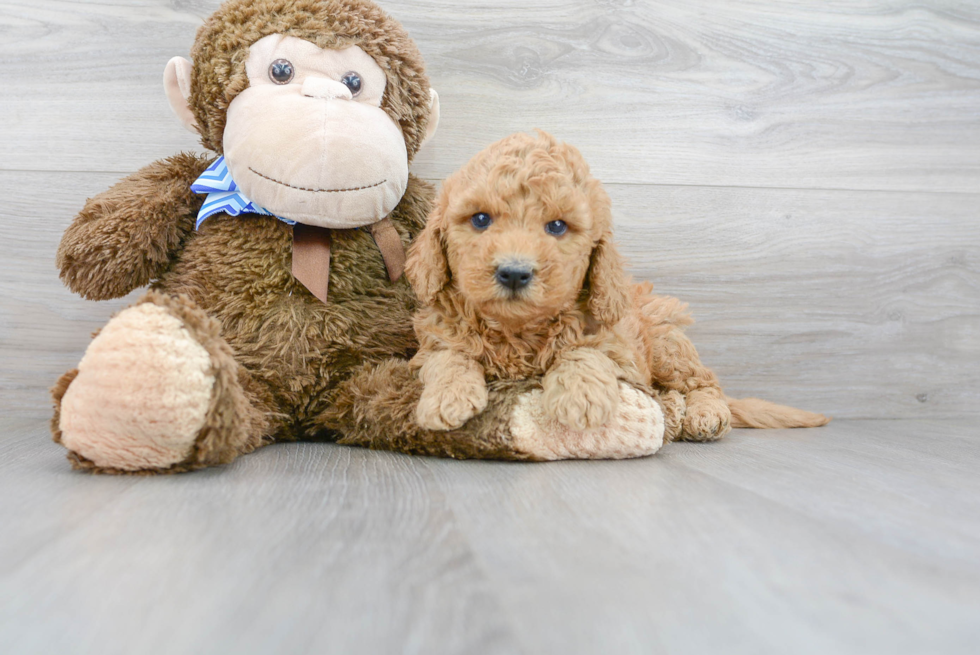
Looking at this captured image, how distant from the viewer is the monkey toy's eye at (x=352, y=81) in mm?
1062

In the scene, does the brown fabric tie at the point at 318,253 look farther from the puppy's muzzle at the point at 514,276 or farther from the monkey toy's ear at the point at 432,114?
the puppy's muzzle at the point at 514,276

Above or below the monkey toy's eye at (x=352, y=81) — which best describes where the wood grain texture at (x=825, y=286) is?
below

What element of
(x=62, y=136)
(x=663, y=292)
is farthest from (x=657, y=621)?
(x=62, y=136)

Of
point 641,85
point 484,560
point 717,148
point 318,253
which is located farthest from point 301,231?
point 717,148

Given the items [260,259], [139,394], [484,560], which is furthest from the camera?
[260,259]

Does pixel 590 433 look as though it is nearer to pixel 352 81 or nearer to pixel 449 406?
pixel 449 406

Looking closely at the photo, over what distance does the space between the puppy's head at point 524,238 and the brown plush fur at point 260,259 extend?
0.17 meters

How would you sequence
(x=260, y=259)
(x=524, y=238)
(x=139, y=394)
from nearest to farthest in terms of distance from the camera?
(x=139, y=394) < (x=524, y=238) < (x=260, y=259)

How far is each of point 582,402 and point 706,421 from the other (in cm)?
37

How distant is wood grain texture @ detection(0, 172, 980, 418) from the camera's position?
58.2 inches

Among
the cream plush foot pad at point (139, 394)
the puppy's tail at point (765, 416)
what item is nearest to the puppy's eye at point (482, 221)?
the cream plush foot pad at point (139, 394)

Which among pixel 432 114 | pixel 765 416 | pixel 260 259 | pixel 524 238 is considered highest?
pixel 432 114

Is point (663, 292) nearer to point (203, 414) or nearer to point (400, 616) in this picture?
point (203, 414)

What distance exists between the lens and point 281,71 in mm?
1039
